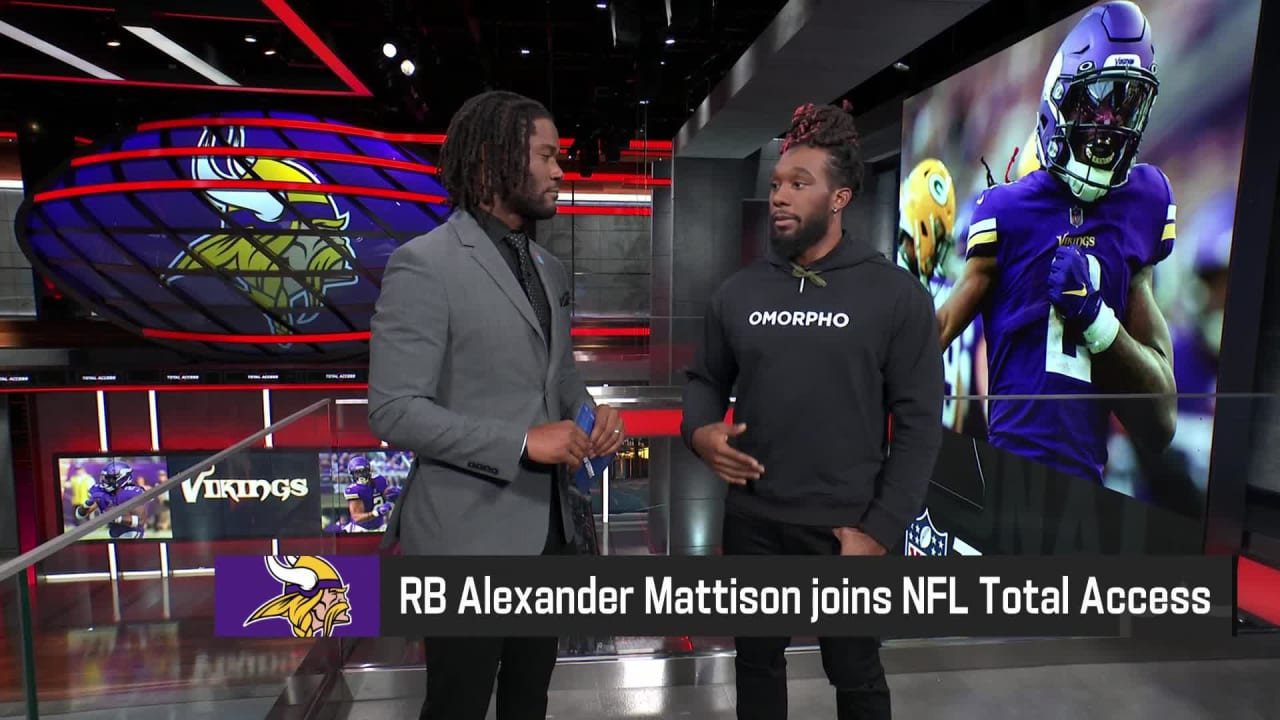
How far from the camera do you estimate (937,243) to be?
4.95 meters

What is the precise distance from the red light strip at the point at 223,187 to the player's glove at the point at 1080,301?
20.2 ft

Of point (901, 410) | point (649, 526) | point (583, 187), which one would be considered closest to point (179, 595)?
point (649, 526)

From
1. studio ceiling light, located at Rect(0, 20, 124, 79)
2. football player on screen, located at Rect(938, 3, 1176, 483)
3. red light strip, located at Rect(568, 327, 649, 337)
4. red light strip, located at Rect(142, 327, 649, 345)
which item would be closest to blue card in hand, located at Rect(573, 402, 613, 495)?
football player on screen, located at Rect(938, 3, 1176, 483)

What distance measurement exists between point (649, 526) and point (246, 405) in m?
9.35

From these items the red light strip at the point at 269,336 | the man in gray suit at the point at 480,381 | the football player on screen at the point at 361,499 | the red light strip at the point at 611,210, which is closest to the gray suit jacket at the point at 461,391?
the man in gray suit at the point at 480,381

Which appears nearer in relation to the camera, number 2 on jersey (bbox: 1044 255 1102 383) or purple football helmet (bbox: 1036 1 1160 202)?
purple football helmet (bbox: 1036 1 1160 202)

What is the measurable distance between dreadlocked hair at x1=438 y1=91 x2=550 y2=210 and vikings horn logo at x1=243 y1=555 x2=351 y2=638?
804mm

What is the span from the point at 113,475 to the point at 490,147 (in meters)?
11.1

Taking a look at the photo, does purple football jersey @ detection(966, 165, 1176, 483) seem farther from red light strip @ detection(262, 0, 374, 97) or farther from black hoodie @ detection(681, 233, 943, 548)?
red light strip @ detection(262, 0, 374, 97)

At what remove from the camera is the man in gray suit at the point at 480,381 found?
99 cm

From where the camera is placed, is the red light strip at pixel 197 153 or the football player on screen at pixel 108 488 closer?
the red light strip at pixel 197 153

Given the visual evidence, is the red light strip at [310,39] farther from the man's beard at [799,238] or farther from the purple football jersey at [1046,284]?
the purple football jersey at [1046,284]

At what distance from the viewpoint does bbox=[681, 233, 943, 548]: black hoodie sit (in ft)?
3.84

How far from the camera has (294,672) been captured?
1.80 meters
